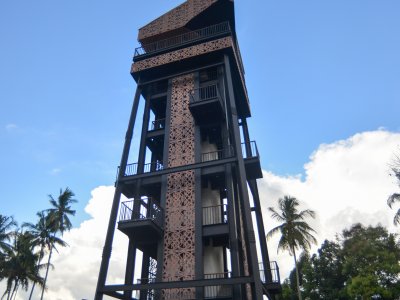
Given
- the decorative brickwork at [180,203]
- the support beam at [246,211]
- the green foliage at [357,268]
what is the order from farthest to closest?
the green foliage at [357,268] < the decorative brickwork at [180,203] < the support beam at [246,211]

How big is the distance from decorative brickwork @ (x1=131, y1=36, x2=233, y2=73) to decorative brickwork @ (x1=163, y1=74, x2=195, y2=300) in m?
1.61

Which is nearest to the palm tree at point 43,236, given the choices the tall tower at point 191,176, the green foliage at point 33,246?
the green foliage at point 33,246

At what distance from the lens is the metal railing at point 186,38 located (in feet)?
68.5

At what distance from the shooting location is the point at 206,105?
17984mm

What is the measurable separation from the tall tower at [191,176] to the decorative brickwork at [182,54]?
67 mm

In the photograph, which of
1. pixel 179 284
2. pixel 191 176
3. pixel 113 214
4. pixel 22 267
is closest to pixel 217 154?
pixel 191 176

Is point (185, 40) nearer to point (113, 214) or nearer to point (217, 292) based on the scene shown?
point (113, 214)

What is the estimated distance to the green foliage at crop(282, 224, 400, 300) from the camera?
86.6ft

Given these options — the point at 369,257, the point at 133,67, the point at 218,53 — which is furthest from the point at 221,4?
the point at 369,257

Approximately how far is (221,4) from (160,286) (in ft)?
57.2

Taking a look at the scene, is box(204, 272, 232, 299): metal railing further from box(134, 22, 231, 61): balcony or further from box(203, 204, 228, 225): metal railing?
box(134, 22, 231, 61): balcony

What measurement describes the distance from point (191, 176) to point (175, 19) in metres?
11.2

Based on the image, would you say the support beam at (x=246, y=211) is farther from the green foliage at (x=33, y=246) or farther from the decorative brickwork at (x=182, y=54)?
the green foliage at (x=33, y=246)

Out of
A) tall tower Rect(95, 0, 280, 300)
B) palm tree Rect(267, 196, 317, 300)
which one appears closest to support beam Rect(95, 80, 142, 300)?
tall tower Rect(95, 0, 280, 300)
